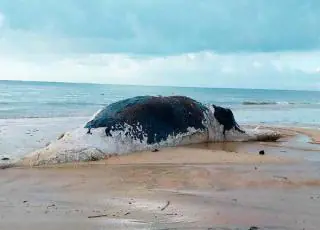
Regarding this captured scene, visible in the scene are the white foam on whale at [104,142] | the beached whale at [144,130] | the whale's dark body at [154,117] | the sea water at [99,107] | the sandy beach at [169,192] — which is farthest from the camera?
the sea water at [99,107]

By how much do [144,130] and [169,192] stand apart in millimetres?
4460

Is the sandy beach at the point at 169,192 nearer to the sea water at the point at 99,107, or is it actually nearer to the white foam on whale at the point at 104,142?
the white foam on whale at the point at 104,142

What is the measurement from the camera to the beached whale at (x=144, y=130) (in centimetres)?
855

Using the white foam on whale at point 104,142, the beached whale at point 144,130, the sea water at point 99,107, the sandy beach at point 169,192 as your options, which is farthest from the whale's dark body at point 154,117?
the sea water at point 99,107

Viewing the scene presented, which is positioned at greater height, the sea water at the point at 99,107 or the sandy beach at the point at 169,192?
the sandy beach at the point at 169,192

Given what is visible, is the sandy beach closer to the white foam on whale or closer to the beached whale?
the white foam on whale

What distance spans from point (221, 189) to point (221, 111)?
6112 mm

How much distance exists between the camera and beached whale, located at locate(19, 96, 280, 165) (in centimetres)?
855

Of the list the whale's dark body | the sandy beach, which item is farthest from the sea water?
the sandy beach

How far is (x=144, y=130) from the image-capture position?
10.2 metres

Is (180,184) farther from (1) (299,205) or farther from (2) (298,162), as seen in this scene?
(2) (298,162)

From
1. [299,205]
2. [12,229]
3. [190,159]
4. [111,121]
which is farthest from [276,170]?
[12,229]

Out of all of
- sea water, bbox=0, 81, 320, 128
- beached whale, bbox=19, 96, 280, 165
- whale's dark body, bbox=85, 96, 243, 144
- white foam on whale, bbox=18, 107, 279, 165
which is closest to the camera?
white foam on whale, bbox=18, 107, 279, 165

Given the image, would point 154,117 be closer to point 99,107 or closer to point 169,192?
point 169,192
